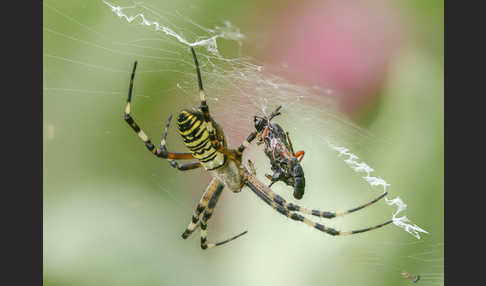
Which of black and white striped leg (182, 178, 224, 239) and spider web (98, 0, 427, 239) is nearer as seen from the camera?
spider web (98, 0, 427, 239)

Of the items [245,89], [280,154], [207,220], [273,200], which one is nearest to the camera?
[280,154]

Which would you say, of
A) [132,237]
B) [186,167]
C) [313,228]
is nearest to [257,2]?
[186,167]

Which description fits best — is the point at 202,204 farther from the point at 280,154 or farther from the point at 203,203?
the point at 280,154

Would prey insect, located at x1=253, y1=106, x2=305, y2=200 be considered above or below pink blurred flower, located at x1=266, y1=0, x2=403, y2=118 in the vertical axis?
below

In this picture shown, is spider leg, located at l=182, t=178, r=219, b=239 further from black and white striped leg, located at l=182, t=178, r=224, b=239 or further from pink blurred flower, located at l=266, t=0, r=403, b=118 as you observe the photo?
pink blurred flower, located at l=266, t=0, r=403, b=118

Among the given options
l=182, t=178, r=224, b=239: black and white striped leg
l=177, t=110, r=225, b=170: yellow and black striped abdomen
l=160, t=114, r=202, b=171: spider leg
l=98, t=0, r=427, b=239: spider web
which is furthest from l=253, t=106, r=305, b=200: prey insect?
l=182, t=178, r=224, b=239: black and white striped leg

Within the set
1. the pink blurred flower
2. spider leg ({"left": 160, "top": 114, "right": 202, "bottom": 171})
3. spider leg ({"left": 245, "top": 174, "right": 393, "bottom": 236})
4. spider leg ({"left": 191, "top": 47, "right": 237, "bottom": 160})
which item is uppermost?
the pink blurred flower

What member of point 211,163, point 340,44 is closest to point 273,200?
point 211,163
